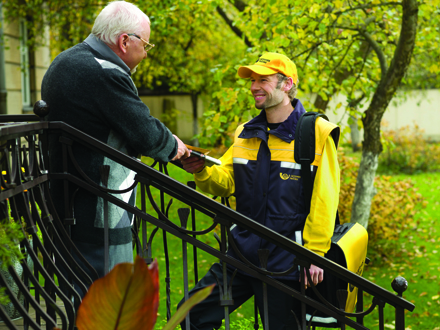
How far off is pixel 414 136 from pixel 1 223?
1658 centimetres

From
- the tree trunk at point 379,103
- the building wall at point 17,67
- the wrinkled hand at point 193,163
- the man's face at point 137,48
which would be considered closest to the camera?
the man's face at point 137,48

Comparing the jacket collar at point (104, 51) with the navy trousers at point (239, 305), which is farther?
the navy trousers at point (239, 305)

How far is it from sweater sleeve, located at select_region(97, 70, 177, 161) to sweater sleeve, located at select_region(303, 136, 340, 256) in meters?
0.92

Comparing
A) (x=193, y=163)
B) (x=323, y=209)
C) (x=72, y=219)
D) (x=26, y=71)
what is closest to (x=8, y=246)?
(x=72, y=219)

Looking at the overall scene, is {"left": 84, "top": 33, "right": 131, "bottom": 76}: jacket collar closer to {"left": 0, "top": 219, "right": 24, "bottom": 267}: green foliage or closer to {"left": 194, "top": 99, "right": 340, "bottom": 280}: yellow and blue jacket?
{"left": 194, "top": 99, "right": 340, "bottom": 280}: yellow and blue jacket

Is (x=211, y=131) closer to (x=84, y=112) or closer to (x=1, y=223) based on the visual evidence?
(x=84, y=112)

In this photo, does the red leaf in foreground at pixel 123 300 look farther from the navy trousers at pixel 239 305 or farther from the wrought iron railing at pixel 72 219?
the navy trousers at pixel 239 305

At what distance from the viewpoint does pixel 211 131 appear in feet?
18.1

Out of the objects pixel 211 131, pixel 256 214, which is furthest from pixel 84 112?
pixel 211 131

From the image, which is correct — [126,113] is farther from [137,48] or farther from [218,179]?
[218,179]

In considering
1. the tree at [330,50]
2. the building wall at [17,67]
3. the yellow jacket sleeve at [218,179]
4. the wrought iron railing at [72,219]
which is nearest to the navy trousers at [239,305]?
the wrought iron railing at [72,219]

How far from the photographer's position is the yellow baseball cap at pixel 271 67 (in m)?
2.75

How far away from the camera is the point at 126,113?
7.07ft

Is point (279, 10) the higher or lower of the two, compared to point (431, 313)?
higher
